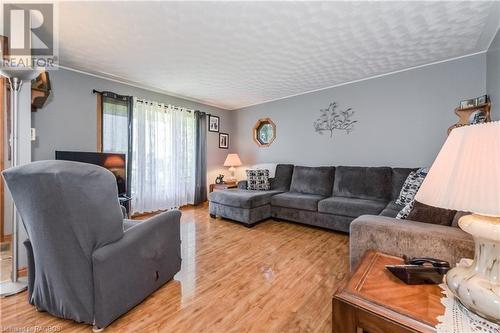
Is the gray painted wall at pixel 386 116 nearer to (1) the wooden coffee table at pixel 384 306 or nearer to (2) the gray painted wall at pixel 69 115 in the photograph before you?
(1) the wooden coffee table at pixel 384 306

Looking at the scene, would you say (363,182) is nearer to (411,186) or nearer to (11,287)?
(411,186)

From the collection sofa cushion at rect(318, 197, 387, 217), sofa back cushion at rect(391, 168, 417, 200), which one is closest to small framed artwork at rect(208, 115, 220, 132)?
sofa cushion at rect(318, 197, 387, 217)

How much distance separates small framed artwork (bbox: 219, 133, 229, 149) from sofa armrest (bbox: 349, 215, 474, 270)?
4.17 metres

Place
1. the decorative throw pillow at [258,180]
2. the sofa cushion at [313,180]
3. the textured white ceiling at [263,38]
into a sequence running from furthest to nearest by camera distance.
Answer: the decorative throw pillow at [258,180] → the sofa cushion at [313,180] → the textured white ceiling at [263,38]

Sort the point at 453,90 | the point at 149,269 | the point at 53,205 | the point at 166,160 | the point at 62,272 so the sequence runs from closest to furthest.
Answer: the point at 53,205 < the point at 62,272 < the point at 149,269 < the point at 453,90 < the point at 166,160

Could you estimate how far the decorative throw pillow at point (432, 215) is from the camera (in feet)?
4.85

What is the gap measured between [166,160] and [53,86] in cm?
191

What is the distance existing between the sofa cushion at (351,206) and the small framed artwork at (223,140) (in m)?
2.94

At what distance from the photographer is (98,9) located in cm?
186

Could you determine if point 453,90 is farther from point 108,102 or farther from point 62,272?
point 108,102

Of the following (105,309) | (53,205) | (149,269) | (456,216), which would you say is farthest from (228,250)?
(456,216)

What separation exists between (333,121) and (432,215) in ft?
8.94

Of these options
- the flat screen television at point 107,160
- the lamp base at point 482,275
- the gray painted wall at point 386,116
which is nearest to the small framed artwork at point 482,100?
the gray painted wall at point 386,116

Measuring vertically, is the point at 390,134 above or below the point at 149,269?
above
